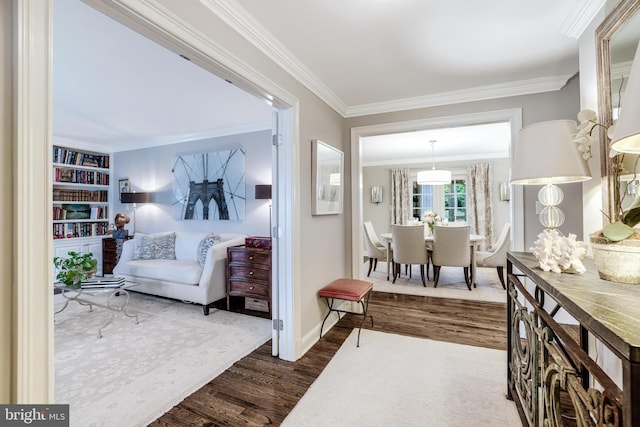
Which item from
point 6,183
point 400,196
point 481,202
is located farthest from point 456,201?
point 6,183

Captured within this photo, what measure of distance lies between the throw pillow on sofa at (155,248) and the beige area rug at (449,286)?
3.19m

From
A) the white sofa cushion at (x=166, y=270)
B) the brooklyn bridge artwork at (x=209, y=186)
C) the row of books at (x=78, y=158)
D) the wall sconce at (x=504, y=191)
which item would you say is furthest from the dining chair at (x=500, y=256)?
the row of books at (x=78, y=158)

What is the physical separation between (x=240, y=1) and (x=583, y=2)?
206cm

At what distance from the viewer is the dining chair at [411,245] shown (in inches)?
173

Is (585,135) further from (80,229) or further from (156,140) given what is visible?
(80,229)

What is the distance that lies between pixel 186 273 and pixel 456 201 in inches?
248

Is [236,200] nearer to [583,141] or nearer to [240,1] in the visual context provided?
[240,1]

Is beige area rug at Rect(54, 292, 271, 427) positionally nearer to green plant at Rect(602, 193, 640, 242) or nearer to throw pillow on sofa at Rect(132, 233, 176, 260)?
throw pillow on sofa at Rect(132, 233, 176, 260)

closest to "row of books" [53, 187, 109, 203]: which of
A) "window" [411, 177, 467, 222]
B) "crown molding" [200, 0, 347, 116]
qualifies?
"crown molding" [200, 0, 347, 116]

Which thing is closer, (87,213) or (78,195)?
(78,195)

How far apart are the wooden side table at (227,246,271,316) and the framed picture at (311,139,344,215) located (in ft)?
3.00

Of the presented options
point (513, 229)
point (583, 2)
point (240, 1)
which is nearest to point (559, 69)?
point (583, 2)

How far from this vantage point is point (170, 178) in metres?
4.96

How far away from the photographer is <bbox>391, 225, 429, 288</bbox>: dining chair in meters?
4.40
